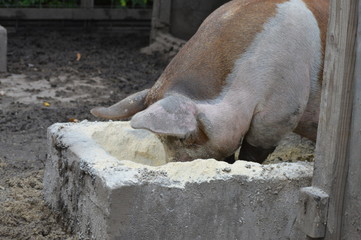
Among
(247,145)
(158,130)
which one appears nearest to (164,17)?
(247,145)

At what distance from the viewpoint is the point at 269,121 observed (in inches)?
147

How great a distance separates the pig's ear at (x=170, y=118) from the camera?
3.27m

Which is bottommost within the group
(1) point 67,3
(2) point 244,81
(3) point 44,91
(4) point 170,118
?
(3) point 44,91

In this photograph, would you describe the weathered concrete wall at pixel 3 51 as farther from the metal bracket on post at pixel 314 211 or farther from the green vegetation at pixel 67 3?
the metal bracket on post at pixel 314 211

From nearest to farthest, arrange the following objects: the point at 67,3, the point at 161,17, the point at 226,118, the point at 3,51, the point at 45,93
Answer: the point at 226,118, the point at 45,93, the point at 3,51, the point at 161,17, the point at 67,3

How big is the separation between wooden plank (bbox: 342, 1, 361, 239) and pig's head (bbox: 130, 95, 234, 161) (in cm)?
67

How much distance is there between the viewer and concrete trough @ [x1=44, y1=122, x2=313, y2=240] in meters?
3.14

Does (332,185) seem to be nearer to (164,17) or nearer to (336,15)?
(336,15)

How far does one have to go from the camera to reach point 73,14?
9.88 metres

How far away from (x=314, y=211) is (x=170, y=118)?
76cm

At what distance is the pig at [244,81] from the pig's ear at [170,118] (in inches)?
0.4

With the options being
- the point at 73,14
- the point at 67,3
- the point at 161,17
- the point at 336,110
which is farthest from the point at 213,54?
the point at 67,3

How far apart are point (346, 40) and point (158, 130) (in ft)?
2.92

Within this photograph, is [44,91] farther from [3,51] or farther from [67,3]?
[67,3]
